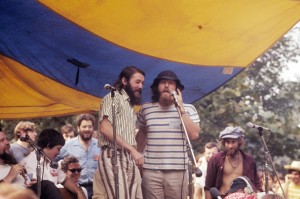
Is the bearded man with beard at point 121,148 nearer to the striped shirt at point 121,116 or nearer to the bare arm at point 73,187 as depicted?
the striped shirt at point 121,116

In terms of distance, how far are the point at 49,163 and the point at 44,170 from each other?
0.10 metres

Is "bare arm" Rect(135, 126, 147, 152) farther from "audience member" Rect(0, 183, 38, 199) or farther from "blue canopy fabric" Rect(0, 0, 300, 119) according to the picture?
"audience member" Rect(0, 183, 38, 199)

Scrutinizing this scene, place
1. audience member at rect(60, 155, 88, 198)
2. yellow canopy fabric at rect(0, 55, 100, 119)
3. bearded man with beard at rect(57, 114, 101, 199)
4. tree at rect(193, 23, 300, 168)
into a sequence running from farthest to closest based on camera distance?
tree at rect(193, 23, 300, 168)
yellow canopy fabric at rect(0, 55, 100, 119)
bearded man with beard at rect(57, 114, 101, 199)
audience member at rect(60, 155, 88, 198)

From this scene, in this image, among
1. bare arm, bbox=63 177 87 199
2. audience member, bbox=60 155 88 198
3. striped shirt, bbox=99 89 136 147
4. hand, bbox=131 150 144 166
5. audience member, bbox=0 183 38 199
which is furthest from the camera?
audience member, bbox=60 155 88 198

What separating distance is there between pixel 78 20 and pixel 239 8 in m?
1.75

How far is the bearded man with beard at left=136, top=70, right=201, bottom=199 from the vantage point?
6.92 meters

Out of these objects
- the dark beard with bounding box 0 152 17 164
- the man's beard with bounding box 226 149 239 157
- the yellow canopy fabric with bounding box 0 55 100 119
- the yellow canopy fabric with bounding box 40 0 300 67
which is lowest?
the dark beard with bounding box 0 152 17 164

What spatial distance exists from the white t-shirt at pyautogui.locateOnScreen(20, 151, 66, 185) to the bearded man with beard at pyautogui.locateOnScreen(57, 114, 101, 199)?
0.60 metres

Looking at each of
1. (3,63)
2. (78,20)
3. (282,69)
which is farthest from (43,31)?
(282,69)

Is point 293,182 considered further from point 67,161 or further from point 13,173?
point 13,173

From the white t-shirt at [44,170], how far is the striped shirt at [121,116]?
4.30 feet

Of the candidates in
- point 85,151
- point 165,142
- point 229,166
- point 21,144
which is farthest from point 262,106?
point 165,142

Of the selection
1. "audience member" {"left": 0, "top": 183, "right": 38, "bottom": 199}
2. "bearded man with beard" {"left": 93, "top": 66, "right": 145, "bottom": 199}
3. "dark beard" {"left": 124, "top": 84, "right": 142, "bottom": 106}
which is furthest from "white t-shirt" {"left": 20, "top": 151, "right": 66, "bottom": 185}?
"audience member" {"left": 0, "top": 183, "right": 38, "bottom": 199}

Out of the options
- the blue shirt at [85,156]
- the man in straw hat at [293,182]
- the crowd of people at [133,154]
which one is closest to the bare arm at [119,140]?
the crowd of people at [133,154]
